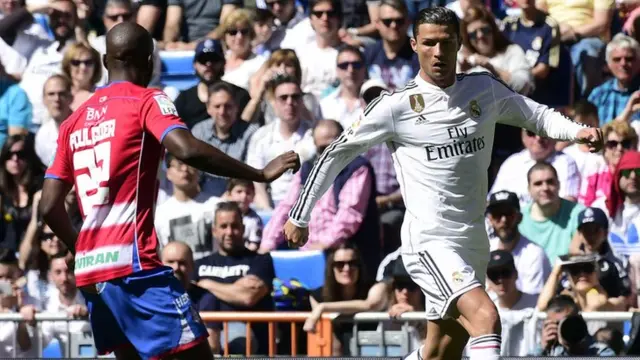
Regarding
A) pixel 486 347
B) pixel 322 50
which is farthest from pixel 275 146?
pixel 486 347

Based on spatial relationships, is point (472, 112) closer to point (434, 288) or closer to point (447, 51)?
point (447, 51)

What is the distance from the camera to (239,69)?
41.1 ft

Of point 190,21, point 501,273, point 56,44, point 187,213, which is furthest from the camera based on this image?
point 190,21

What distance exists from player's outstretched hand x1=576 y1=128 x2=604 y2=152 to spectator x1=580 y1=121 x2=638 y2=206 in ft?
12.4

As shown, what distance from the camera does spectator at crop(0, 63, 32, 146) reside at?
41.2 ft

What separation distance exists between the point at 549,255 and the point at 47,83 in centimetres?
476

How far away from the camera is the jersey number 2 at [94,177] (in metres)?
5.98

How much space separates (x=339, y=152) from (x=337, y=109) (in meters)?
4.62

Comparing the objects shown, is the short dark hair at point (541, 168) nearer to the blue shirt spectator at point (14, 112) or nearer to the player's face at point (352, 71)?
the player's face at point (352, 71)

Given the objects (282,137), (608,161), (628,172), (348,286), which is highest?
(282,137)

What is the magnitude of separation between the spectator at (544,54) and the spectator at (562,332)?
2.75 m

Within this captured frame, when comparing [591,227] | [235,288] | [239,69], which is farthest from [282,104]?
[591,227]

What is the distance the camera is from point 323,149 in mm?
10789

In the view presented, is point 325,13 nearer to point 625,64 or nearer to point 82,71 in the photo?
point 82,71
